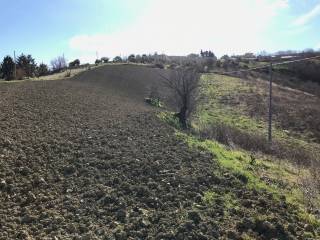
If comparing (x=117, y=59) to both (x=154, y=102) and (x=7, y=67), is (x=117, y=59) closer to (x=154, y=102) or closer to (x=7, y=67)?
(x=7, y=67)

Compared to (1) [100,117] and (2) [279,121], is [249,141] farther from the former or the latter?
(2) [279,121]

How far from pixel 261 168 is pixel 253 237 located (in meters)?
7.33

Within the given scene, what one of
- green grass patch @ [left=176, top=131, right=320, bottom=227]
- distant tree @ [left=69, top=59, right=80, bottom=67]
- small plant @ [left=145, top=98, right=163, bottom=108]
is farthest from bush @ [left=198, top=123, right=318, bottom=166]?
distant tree @ [left=69, top=59, right=80, bottom=67]

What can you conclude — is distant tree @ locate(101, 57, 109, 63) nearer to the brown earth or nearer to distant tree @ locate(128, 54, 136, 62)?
distant tree @ locate(128, 54, 136, 62)

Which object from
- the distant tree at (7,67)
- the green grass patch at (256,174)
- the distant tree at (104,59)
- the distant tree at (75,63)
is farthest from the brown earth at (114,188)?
the distant tree at (104,59)

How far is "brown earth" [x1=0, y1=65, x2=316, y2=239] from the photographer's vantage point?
408 inches

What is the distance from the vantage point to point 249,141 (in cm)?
2827

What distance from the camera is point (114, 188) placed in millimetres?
12477

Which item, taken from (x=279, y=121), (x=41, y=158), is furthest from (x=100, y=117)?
(x=279, y=121)

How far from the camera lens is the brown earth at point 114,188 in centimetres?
1035

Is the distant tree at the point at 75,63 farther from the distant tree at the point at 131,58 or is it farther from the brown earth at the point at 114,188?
the brown earth at the point at 114,188

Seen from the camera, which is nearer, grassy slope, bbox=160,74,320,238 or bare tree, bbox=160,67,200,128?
grassy slope, bbox=160,74,320,238

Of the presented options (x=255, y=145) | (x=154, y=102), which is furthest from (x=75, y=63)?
(x=255, y=145)

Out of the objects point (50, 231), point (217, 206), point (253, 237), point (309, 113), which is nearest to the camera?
point (50, 231)
